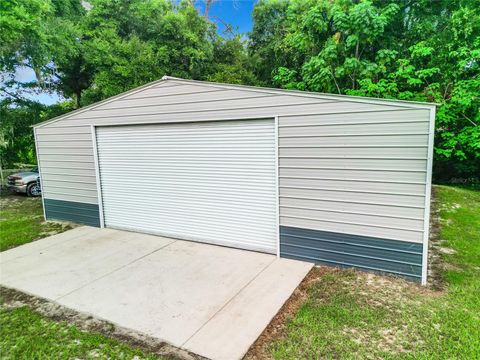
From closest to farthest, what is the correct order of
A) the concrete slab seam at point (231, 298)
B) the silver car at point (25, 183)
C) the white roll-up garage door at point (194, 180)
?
the concrete slab seam at point (231, 298), the white roll-up garage door at point (194, 180), the silver car at point (25, 183)

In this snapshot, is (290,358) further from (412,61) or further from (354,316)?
(412,61)

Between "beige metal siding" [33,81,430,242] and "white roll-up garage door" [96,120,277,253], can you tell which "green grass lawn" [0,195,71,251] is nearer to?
"white roll-up garage door" [96,120,277,253]

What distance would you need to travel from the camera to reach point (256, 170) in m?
4.61

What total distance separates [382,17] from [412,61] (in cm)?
183

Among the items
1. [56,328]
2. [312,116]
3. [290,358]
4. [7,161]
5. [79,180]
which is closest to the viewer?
[290,358]

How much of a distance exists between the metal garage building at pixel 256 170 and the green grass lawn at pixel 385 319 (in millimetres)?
366

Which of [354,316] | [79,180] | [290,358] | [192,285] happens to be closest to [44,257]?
[79,180]

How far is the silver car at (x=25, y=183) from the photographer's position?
9953mm

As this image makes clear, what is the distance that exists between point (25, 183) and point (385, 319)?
11306 millimetres

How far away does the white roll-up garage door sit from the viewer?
4590 millimetres

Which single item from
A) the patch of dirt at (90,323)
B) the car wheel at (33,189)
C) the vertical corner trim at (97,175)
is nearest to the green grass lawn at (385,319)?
the patch of dirt at (90,323)

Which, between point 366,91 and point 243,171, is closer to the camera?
point 243,171

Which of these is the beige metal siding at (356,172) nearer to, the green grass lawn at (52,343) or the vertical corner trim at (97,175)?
the green grass lawn at (52,343)

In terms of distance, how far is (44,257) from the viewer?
15.5ft
